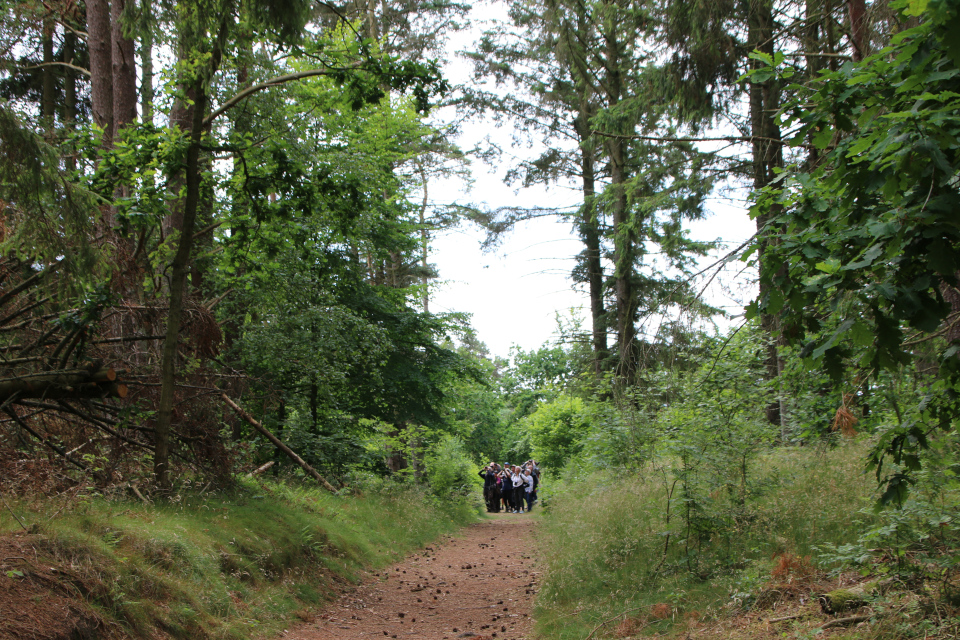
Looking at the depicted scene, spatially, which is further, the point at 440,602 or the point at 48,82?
the point at 48,82

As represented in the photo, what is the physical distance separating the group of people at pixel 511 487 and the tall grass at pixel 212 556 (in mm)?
13428

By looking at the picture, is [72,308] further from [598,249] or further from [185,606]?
[598,249]

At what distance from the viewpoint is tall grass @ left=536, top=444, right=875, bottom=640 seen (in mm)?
5777

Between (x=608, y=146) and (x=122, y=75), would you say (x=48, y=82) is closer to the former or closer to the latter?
(x=122, y=75)

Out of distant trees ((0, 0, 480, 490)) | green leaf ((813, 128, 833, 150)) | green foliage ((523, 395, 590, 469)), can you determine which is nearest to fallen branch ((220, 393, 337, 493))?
distant trees ((0, 0, 480, 490))

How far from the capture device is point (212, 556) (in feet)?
21.0

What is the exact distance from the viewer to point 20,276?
20.9ft

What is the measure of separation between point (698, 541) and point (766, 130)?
7.29 metres

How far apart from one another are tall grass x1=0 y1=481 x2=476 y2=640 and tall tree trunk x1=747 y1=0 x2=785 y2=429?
5.77 m

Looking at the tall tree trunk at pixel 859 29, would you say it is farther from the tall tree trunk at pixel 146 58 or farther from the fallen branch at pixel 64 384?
the fallen branch at pixel 64 384

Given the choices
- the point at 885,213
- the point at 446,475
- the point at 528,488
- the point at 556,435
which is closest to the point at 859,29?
the point at 885,213

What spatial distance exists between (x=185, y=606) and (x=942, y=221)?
5836mm

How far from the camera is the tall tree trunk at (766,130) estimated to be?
7523 millimetres

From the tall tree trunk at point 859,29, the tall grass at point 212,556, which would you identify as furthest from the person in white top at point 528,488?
the tall tree trunk at point 859,29
